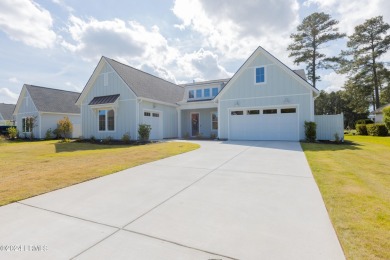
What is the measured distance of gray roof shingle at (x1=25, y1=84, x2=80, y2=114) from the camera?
75.6 ft

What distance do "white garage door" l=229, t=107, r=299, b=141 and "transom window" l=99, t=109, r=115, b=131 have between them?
10215 mm

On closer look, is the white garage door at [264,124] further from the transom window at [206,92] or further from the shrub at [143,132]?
the shrub at [143,132]

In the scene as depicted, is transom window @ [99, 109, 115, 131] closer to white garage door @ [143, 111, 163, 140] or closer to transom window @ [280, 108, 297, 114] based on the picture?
white garage door @ [143, 111, 163, 140]

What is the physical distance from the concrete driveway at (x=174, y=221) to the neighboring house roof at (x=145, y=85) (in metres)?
13.1

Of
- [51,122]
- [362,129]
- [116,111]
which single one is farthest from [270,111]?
[51,122]

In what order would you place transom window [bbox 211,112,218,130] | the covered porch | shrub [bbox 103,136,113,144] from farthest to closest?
transom window [bbox 211,112,218,130]
the covered porch
shrub [bbox 103,136,113,144]

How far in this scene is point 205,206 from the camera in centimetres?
347

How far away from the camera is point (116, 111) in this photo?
56.6 feet

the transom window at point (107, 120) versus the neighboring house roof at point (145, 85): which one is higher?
the neighboring house roof at point (145, 85)

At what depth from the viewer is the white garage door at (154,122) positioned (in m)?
17.2

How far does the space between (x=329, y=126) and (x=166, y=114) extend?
13167 mm

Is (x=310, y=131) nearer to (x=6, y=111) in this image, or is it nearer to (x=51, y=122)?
(x=51, y=122)

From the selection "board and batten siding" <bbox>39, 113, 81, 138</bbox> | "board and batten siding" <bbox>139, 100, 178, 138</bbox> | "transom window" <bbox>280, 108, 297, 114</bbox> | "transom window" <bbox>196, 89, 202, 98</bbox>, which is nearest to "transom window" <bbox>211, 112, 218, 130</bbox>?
"transom window" <bbox>196, 89, 202, 98</bbox>

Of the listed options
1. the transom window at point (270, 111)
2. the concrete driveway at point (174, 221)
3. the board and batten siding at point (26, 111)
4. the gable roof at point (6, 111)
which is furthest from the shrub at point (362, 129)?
the gable roof at point (6, 111)
